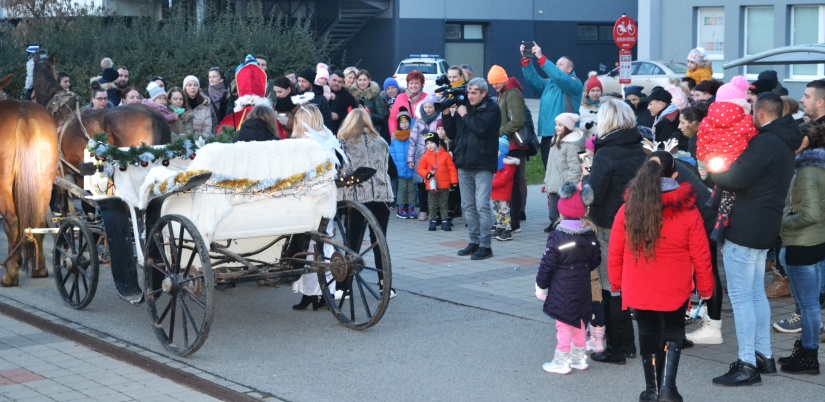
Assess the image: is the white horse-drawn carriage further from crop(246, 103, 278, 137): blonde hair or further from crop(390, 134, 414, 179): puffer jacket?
crop(390, 134, 414, 179): puffer jacket

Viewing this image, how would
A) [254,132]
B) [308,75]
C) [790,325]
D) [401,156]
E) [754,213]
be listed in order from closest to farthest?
[754,213]
[790,325]
[254,132]
[401,156]
[308,75]

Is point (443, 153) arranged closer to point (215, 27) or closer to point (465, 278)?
point (465, 278)

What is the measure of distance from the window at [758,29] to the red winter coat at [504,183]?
1880 cm

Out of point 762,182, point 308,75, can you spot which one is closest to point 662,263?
point 762,182

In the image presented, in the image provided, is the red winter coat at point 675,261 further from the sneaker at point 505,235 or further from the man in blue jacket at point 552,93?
the man in blue jacket at point 552,93

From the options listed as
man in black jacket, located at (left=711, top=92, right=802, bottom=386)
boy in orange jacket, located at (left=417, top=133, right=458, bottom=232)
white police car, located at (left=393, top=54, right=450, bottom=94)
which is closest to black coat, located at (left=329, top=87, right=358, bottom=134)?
boy in orange jacket, located at (left=417, top=133, right=458, bottom=232)

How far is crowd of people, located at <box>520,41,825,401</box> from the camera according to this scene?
6.36 meters

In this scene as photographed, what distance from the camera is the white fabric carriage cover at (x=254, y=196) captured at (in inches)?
306

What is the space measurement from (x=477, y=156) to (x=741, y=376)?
513 centimetres

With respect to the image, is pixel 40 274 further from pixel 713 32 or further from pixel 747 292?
pixel 713 32

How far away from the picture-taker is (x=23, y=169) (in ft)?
33.7

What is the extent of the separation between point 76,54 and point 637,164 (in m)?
19.2

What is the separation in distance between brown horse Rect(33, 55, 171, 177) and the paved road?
1.40 m

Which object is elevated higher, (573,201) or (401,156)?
(401,156)
